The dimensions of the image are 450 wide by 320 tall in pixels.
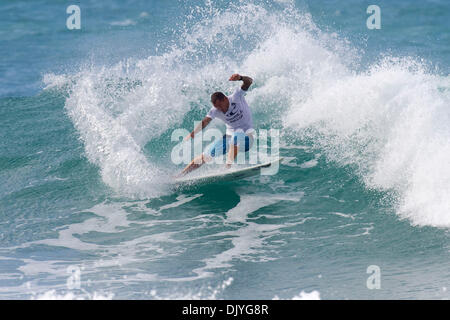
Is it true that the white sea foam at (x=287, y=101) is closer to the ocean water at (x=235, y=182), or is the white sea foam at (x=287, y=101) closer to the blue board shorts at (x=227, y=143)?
the ocean water at (x=235, y=182)

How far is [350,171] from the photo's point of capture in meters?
10.5

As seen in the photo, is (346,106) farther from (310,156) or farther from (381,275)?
(381,275)

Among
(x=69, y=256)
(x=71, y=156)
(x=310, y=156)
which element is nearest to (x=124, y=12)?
(x=71, y=156)

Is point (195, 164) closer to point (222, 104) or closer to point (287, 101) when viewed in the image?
point (222, 104)

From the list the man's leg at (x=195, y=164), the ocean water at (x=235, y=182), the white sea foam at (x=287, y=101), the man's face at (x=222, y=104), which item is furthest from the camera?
the man's leg at (x=195, y=164)

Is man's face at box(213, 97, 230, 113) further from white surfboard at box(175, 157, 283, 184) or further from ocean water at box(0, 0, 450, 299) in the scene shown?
ocean water at box(0, 0, 450, 299)

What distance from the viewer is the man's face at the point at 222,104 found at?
9.27 meters

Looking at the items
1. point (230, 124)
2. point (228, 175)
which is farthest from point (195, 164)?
point (230, 124)

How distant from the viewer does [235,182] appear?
34.4 ft

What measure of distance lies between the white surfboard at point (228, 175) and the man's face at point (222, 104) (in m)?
1.06

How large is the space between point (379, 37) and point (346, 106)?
9160mm

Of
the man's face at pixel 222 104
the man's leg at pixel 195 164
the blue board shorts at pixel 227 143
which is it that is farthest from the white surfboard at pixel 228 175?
the man's face at pixel 222 104

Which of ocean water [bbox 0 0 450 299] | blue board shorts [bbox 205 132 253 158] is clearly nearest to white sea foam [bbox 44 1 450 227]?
ocean water [bbox 0 0 450 299]

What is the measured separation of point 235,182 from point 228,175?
1.99 feet
